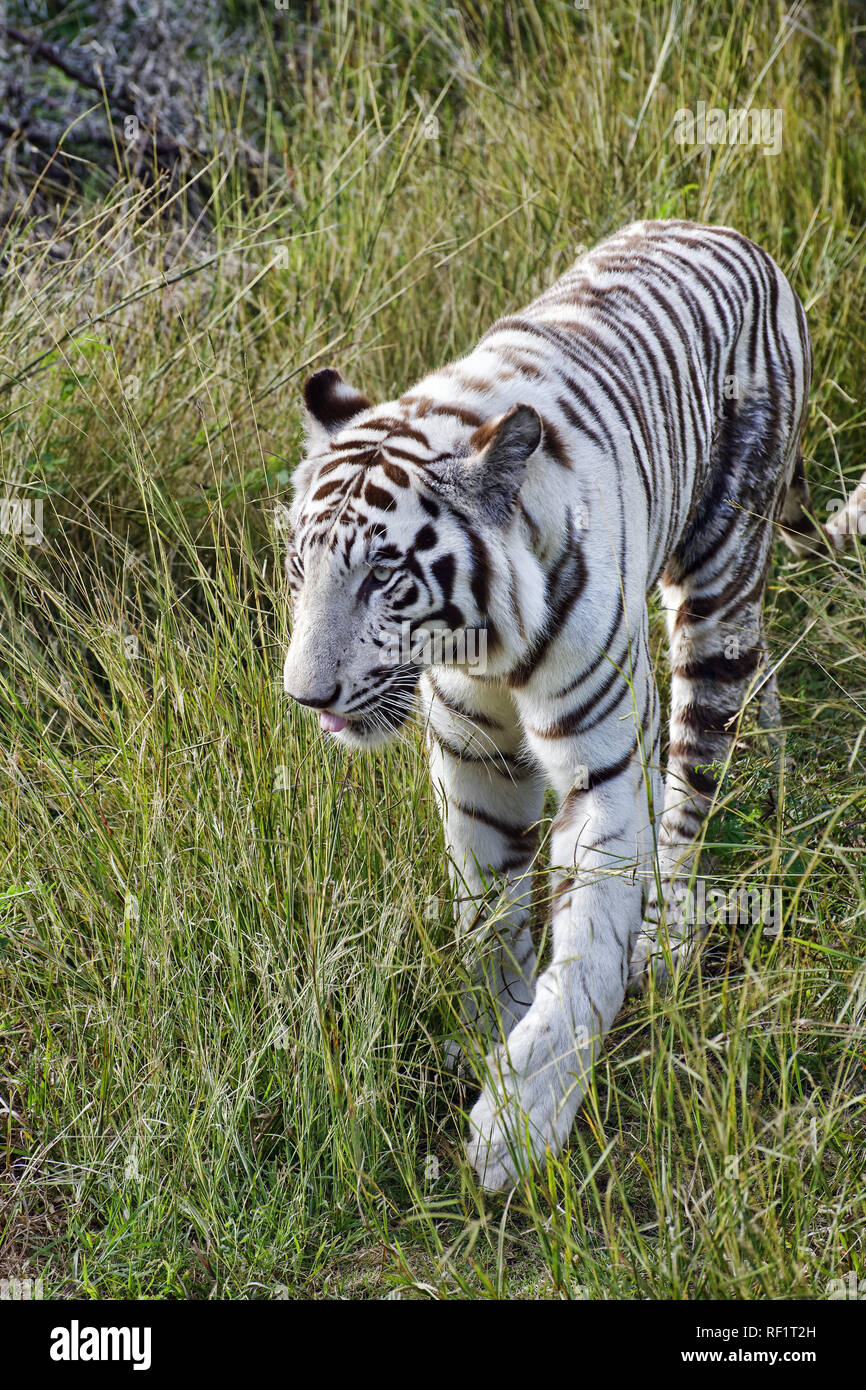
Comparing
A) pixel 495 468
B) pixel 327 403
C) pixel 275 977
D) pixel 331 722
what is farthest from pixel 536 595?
pixel 275 977

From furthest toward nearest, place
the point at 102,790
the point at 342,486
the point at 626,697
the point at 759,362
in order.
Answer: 1. the point at 759,362
2. the point at 102,790
3. the point at 626,697
4. the point at 342,486

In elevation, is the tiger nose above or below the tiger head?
below

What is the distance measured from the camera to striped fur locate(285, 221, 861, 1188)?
7.38 ft

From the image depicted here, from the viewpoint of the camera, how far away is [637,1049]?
272cm

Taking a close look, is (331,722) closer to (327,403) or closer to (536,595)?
(536,595)

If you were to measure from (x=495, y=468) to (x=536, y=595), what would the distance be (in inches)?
10.0

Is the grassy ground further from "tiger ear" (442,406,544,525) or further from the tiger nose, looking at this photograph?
"tiger ear" (442,406,544,525)

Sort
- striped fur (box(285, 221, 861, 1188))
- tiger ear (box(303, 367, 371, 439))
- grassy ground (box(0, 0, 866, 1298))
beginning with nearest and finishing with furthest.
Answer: grassy ground (box(0, 0, 866, 1298))
striped fur (box(285, 221, 861, 1188))
tiger ear (box(303, 367, 371, 439))

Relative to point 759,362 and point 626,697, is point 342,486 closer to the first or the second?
point 626,697

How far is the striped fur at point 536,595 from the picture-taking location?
2248 millimetres

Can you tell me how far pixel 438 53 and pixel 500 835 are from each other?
181 inches

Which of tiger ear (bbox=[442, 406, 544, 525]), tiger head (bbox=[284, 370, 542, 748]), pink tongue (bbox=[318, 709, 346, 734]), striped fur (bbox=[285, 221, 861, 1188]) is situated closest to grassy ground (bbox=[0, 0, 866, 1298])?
striped fur (bbox=[285, 221, 861, 1188])

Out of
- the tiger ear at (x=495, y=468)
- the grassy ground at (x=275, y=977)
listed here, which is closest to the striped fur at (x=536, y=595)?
the tiger ear at (x=495, y=468)

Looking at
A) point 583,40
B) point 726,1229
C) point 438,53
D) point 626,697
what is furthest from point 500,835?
point 438,53
